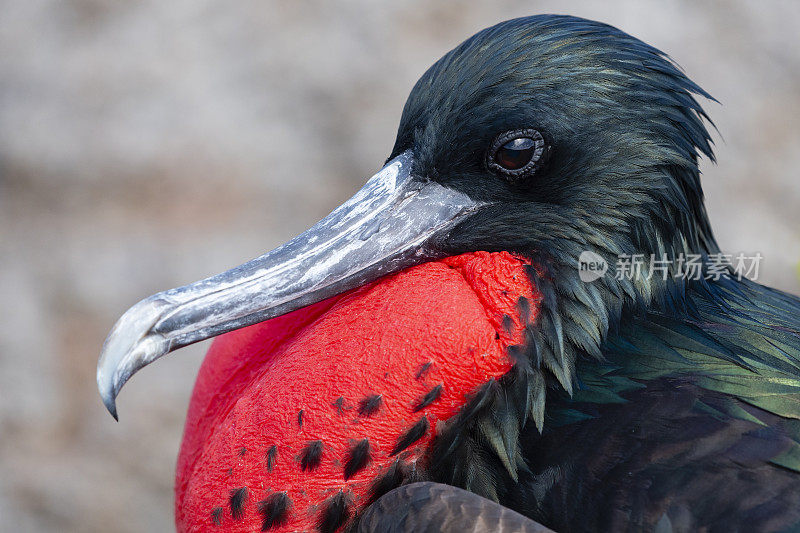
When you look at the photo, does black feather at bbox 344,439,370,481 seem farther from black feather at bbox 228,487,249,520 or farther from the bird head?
black feather at bbox 228,487,249,520

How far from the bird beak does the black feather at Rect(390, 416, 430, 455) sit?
0.28 m

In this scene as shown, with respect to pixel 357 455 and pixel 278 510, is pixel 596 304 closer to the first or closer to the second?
pixel 357 455

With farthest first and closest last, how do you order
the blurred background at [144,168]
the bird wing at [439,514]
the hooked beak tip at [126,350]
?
the blurred background at [144,168] → the hooked beak tip at [126,350] → the bird wing at [439,514]

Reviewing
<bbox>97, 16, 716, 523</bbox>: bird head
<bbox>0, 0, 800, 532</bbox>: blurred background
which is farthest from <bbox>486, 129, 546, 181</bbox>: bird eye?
<bbox>0, 0, 800, 532</bbox>: blurred background

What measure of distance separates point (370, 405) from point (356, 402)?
0.07 ft

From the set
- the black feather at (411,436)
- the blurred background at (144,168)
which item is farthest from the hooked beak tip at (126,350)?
the blurred background at (144,168)

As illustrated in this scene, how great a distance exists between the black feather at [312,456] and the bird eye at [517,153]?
53cm

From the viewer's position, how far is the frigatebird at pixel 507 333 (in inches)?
46.6

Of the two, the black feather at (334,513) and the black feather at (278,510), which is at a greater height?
the black feather at (278,510)

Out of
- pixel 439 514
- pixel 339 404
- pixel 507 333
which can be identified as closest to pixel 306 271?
pixel 339 404

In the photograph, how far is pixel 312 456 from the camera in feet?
4.03

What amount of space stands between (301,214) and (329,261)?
1678 mm

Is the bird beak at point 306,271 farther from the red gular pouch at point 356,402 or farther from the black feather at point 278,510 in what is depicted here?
the black feather at point 278,510

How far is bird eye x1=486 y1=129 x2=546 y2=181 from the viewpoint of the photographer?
1327mm
